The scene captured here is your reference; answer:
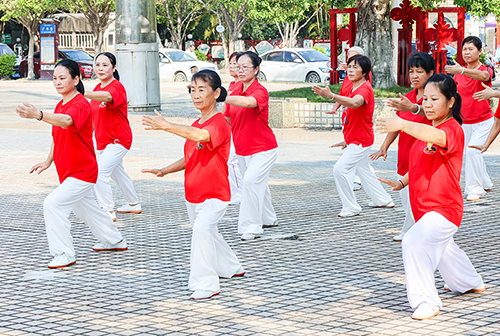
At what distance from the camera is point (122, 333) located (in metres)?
4.57

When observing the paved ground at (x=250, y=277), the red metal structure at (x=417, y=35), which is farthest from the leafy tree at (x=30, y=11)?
the paved ground at (x=250, y=277)

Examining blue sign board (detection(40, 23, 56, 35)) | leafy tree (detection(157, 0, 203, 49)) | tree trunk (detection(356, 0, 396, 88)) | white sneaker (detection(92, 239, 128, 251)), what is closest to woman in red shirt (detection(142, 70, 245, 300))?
white sneaker (detection(92, 239, 128, 251))

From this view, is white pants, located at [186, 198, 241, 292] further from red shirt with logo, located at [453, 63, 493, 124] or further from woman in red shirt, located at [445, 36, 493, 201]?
red shirt with logo, located at [453, 63, 493, 124]

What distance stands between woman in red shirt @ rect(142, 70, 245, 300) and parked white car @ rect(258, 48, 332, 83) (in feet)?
77.7

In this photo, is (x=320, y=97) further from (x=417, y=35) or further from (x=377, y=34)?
(x=417, y=35)

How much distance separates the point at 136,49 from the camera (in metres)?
18.9

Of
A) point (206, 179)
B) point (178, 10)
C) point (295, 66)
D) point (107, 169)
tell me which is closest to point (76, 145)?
point (206, 179)

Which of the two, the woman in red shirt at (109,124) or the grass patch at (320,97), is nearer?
the woman in red shirt at (109,124)

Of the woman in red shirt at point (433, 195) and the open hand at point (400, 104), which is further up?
the open hand at point (400, 104)

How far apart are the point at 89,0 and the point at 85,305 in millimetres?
31842

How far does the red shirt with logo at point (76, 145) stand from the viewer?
6.23m

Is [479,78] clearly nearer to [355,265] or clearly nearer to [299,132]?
[355,265]

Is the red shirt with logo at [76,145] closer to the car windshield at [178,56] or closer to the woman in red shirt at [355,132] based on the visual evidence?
the woman in red shirt at [355,132]

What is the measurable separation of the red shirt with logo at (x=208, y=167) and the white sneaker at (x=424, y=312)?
1.60 meters
